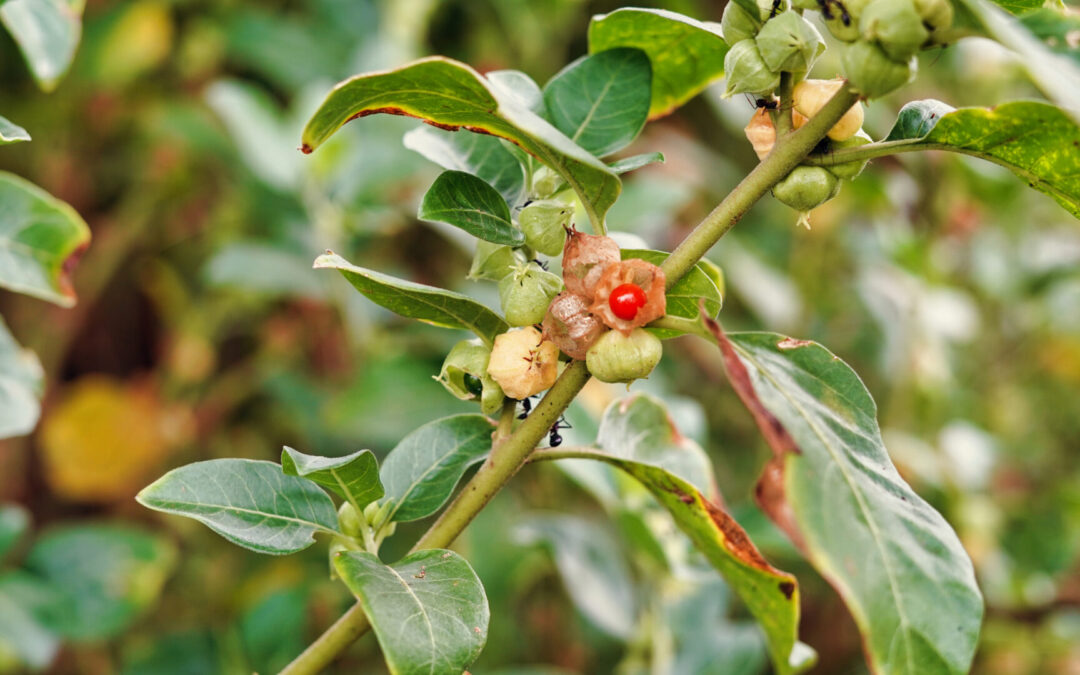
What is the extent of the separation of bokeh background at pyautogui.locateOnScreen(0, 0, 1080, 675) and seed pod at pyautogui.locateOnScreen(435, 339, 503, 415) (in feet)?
1.84

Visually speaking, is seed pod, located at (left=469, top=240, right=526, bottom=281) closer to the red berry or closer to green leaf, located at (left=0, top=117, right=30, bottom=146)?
the red berry

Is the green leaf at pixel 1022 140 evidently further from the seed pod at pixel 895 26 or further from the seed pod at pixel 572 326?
the seed pod at pixel 572 326

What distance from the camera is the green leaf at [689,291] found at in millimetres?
529

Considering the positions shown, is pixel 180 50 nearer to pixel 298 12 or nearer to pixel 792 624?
pixel 298 12

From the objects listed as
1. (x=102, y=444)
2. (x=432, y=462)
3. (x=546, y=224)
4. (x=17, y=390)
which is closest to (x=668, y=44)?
(x=546, y=224)

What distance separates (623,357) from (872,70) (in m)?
0.18

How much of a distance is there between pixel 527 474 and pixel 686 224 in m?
0.78

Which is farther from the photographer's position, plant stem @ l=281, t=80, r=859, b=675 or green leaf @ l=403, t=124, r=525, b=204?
green leaf @ l=403, t=124, r=525, b=204

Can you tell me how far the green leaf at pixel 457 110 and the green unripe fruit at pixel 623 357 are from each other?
0.09 m

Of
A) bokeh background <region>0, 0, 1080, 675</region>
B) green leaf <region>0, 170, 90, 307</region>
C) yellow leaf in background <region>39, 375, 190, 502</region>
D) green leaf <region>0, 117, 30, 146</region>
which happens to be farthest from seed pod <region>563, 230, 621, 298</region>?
yellow leaf in background <region>39, 375, 190, 502</region>

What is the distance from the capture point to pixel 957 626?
43 cm

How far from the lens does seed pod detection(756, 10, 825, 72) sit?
47 centimetres

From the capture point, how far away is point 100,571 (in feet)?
3.62

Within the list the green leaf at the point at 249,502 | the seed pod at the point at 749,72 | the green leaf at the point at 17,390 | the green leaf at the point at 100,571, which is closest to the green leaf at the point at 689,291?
the seed pod at the point at 749,72
